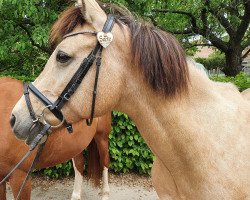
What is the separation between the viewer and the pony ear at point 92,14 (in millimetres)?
1574

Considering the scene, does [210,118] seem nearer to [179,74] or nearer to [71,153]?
[179,74]

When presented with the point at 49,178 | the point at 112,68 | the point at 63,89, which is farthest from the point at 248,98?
the point at 49,178

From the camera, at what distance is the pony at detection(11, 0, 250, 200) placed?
1.60 m

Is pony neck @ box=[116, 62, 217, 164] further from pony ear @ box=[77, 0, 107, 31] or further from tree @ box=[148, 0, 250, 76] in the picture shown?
tree @ box=[148, 0, 250, 76]

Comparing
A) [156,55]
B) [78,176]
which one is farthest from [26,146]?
[156,55]

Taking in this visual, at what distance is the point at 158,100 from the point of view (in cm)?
166

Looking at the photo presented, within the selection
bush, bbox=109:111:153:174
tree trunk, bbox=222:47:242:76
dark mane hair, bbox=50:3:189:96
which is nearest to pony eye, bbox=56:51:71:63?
dark mane hair, bbox=50:3:189:96

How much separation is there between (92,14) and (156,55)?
42 centimetres

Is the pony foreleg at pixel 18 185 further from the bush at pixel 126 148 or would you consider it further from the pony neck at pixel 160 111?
the bush at pixel 126 148

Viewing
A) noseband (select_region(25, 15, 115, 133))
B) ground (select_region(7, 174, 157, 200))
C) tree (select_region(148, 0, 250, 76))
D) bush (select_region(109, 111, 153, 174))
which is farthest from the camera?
tree (select_region(148, 0, 250, 76))

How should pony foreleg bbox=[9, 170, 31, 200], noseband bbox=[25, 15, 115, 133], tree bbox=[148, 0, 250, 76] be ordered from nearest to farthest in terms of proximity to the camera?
noseband bbox=[25, 15, 115, 133] < pony foreleg bbox=[9, 170, 31, 200] < tree bbox=[148, 0, 250, 76]

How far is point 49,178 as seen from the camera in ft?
17.0

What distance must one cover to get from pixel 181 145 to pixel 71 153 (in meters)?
2.09

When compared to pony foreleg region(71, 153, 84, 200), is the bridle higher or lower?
higher
